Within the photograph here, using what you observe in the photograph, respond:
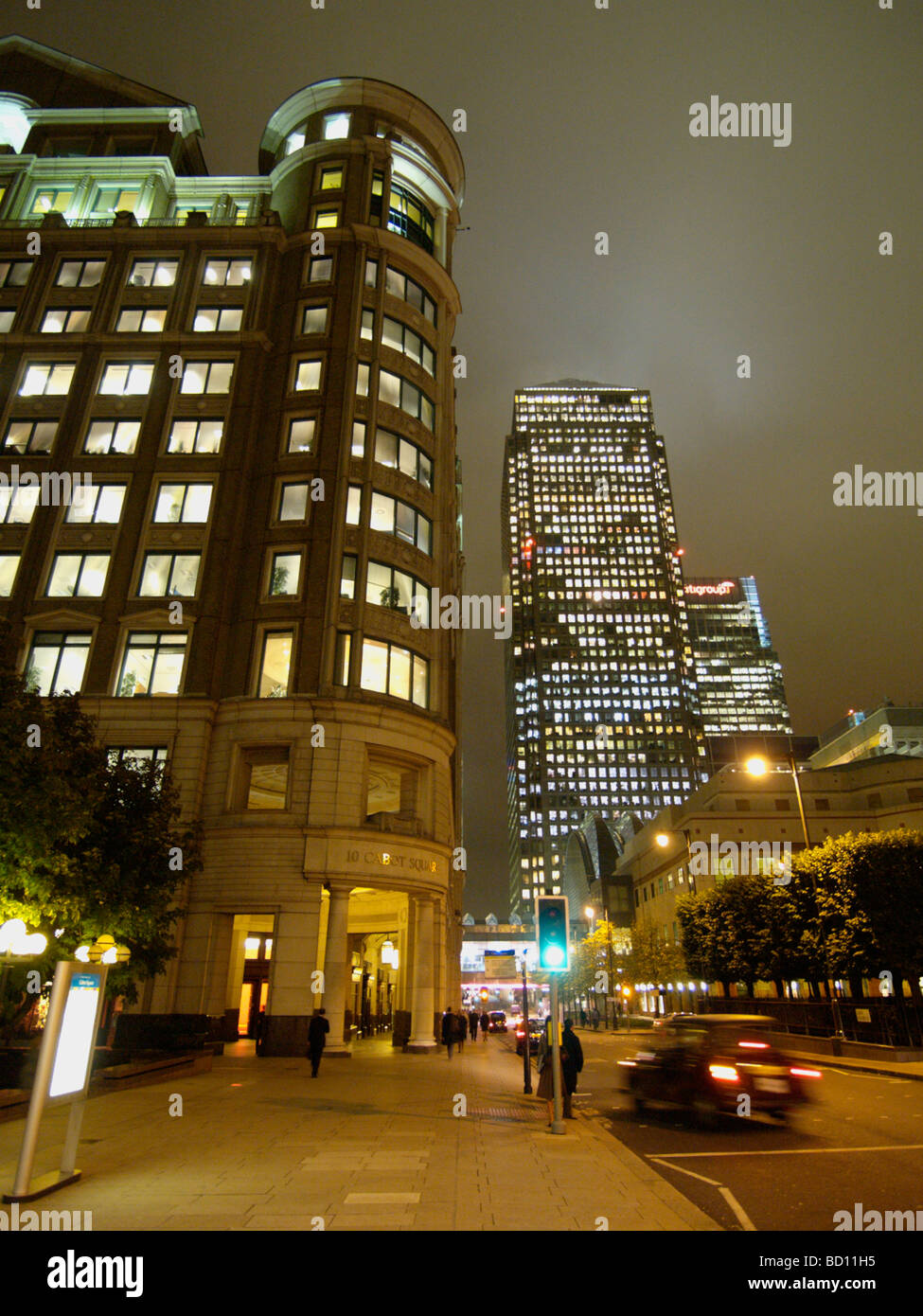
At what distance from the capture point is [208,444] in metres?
35.8

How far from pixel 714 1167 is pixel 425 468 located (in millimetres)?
32168

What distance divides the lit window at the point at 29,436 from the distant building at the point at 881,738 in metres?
93.9

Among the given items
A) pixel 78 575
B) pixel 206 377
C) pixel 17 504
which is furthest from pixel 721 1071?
pixel 206 377

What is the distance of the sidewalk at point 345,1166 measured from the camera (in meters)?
7.36

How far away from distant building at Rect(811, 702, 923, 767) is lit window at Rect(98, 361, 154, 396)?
91.0m

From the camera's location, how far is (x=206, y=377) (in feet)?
123

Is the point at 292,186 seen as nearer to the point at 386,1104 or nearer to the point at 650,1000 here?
the point at 386,1104

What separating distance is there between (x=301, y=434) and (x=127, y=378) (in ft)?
31.4

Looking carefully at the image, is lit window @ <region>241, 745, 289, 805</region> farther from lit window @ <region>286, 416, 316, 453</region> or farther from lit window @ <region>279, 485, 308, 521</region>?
lit window @ <region>286, 416, 316, 453</region>

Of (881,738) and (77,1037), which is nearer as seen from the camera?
(77,1037)

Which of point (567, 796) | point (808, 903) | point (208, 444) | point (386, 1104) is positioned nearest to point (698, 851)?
point (808, 903)

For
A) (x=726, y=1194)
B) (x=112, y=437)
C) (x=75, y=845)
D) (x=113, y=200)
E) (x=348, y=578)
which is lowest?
(x=726, y=1194)

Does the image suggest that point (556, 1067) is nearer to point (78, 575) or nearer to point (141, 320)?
point (78, 575)

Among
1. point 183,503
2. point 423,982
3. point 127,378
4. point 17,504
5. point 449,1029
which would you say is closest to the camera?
point 449,1029
